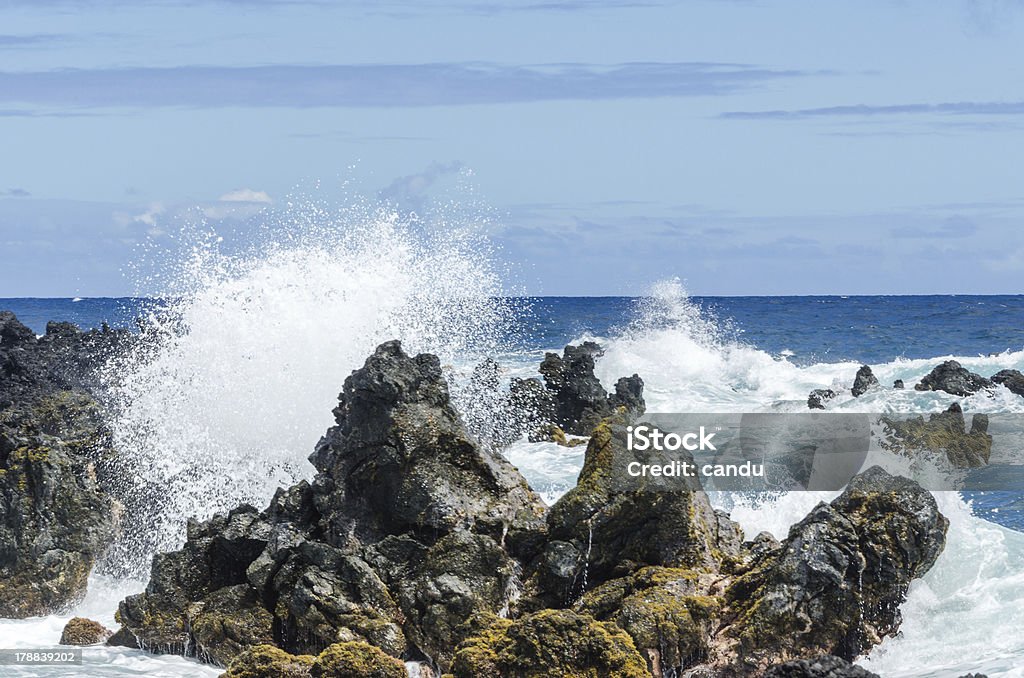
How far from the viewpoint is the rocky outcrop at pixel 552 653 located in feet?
34.2

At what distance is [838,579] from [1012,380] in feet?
87.2


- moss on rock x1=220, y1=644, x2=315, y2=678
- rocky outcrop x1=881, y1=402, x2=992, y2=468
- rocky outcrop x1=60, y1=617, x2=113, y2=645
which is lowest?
rocky outcrop x1=60, y1=617, x2=113, y2=645

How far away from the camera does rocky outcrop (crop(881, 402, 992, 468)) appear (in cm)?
2553

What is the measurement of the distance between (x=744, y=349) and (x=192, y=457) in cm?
3371

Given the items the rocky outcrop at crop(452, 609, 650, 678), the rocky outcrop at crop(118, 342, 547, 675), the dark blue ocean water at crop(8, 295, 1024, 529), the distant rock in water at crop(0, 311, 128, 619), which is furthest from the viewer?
the dark blue ocean water at crop(8, 295, 1024, 529)

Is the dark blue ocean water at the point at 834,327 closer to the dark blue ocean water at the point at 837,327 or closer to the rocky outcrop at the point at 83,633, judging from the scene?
the dark blue ocean water at the point at 837,327

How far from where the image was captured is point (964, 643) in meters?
12.6

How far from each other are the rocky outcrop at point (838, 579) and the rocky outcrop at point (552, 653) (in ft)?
4.85

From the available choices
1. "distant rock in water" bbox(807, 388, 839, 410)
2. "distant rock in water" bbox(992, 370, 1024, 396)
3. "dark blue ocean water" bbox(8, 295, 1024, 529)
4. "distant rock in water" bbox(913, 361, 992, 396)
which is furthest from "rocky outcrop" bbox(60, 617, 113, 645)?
"dark blue ocean water" bbox(8, 295, 1024, 529)

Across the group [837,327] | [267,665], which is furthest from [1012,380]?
[837,327]

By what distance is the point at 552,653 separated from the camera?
1045cm

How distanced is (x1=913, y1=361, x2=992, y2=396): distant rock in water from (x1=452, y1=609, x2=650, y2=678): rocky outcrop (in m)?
27.9

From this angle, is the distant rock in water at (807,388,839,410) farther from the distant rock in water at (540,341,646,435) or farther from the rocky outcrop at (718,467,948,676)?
the rocky outcrop at (718,467,948,676)

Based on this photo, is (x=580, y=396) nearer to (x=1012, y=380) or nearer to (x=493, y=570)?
(x=1012, y=380)
